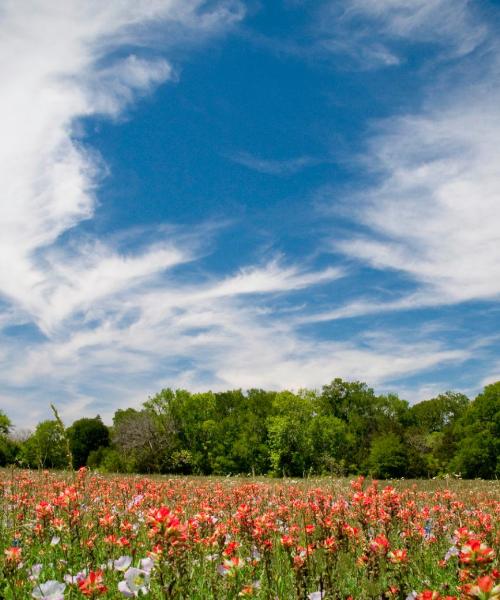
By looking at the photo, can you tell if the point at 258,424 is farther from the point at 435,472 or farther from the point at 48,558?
the point at 48,558

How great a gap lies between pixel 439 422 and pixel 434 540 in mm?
87063

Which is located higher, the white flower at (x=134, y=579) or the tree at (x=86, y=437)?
the tree at (x=86, y=437)

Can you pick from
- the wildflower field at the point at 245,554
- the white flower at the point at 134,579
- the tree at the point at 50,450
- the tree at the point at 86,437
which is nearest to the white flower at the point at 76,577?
the wildflower field at the point at 245,554

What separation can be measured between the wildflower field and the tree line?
120ft

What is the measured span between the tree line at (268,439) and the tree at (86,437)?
13 centimetres

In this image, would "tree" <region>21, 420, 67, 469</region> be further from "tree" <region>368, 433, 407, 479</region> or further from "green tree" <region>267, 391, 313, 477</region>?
"green tree" <region>267, 391, 313, 477</region>

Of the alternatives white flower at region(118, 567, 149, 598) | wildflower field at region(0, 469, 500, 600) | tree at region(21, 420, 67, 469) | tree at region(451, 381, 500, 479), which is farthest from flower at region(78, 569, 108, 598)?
tree at region(451, 381, 500, 479)

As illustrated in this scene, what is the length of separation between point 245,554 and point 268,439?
6125 centimetres

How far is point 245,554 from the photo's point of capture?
17.7 feet

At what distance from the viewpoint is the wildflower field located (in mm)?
2891

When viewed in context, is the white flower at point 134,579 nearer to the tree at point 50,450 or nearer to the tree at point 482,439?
the tree at point 50,450

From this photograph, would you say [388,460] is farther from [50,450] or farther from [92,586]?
[92,586]

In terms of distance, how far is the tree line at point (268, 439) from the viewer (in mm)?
46250

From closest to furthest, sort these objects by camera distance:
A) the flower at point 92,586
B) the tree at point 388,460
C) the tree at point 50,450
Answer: the flower at point 92,586 → the tree at point 50,450 → the tree at point 388,460
